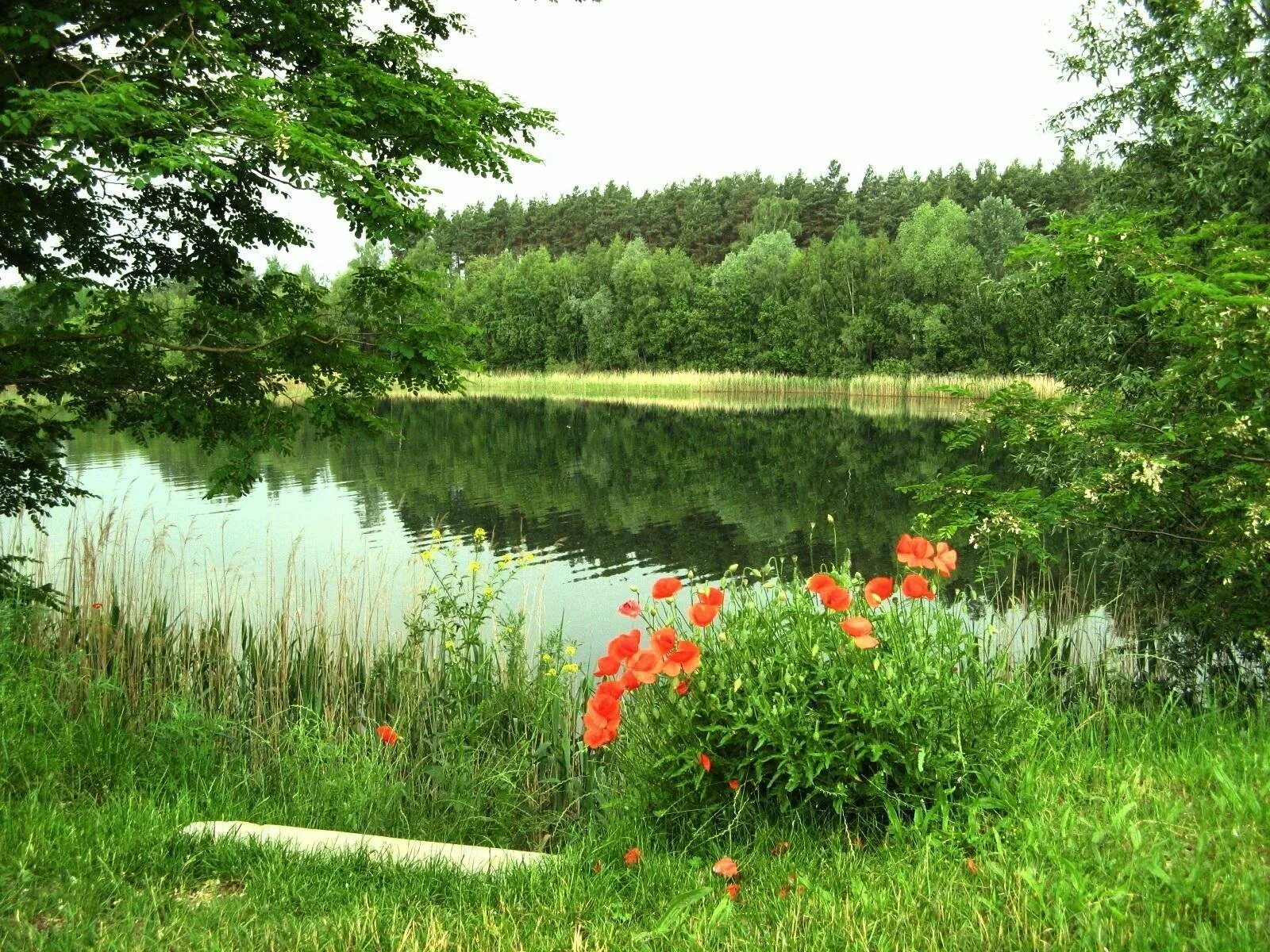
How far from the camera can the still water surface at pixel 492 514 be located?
8547 millimetres

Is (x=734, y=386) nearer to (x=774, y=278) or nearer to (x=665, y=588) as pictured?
(x=774, y=278)

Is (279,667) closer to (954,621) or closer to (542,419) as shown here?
(954,621)

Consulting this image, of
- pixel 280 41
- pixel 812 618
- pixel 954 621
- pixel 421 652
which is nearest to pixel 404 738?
pixel 421 652

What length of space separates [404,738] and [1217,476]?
5251 mm

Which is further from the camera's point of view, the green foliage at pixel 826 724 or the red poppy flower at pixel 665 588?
the red poppy flower at pixel 665 588

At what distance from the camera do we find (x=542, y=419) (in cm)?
3719

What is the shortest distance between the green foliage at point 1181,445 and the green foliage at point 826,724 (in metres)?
2.22

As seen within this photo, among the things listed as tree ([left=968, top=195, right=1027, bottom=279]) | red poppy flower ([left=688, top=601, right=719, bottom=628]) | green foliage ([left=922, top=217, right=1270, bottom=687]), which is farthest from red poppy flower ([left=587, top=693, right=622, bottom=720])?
tree ([left=968, top=195, right=1027, bottom=279])

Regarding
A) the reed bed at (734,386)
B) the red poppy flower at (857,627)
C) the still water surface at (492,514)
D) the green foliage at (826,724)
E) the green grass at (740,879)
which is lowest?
the still water surface at (492,514)

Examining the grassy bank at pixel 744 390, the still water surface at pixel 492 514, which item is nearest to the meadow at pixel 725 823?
the still water surface at pixel 492 514

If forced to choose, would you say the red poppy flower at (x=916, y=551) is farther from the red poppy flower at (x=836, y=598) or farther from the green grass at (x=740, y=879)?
the green grass at (x=740, y=879)

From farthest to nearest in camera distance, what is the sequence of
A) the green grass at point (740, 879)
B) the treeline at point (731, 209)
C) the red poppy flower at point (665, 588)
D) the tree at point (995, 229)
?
the treeline at point (731, 209), the tree at point (995, 229), the red poppy flower at point (665, 588), the green grass at point (740, 879)

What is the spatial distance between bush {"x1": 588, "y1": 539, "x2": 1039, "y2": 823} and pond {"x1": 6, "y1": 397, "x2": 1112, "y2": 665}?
5.47 ft

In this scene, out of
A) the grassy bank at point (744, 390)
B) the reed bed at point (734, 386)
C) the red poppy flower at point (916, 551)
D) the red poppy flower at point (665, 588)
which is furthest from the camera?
the reed bed at point (734, 386)
